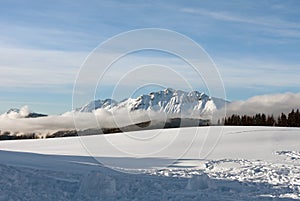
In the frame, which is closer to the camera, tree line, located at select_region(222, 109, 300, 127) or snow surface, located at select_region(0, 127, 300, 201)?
snow surface, located at select_region(0, 127, 300, 201)

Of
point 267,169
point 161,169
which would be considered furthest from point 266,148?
point 161,169

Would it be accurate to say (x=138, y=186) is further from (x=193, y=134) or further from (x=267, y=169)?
(x=193, y=134)

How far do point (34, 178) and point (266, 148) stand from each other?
13600mm

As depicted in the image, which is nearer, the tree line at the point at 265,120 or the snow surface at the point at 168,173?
the snow surface at the point at 168,173

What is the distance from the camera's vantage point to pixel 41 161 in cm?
1830

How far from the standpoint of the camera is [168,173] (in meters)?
16.2

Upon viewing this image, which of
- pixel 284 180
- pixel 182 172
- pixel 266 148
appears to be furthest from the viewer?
pixel 266 148

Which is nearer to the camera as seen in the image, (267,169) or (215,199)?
(215,199)

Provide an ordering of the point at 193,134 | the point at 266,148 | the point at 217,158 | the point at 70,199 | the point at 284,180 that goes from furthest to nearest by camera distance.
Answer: the point at 193,134 → the point at 266,148 → the point at 217,158 → the point at 284,180 → the point at 70,199

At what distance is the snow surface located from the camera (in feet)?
42.3

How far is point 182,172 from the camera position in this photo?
54.3 feet

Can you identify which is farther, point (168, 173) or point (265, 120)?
point (265, 120)

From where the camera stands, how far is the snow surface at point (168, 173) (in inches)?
507

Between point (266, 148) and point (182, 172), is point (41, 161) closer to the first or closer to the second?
point (182, 172)
